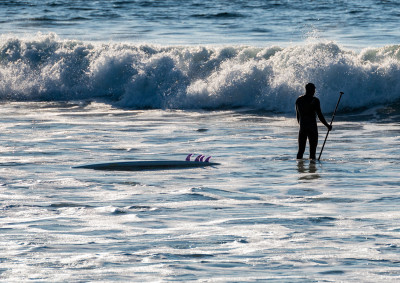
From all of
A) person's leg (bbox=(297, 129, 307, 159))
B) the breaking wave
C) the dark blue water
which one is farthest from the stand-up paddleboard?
the dark blue water

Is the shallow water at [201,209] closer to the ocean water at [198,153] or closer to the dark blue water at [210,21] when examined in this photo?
the ocean water at [198,153]

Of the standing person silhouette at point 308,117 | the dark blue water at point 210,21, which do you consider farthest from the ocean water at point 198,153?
the standing person silhouette at point 308,117

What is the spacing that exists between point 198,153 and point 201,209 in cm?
491

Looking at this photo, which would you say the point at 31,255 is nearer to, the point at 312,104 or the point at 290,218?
the point at 290,218

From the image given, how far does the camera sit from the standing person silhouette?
1438cm

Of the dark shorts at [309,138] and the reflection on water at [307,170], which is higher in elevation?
the dark shorts at [309,138]

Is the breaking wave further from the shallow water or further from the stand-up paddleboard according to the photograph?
the stand-up paddleboard

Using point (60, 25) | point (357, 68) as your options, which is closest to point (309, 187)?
point (357, 68)

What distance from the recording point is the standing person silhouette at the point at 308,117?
566 inches

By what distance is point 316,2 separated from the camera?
48.8m

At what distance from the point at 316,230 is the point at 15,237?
10.6ft

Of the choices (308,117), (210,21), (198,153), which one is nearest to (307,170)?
(308,117)

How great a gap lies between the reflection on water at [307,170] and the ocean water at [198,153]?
31 millimetres

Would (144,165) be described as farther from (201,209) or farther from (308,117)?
(201,209)
